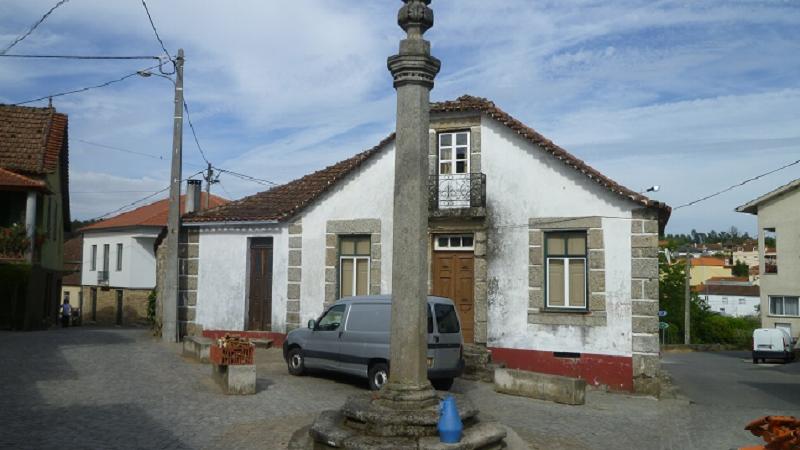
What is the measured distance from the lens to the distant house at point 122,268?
35.6 meters

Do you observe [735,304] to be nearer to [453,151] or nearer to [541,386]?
[453,151]

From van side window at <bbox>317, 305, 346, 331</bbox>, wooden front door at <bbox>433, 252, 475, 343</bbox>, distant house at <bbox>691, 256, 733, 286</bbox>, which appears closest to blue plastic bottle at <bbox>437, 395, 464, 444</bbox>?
van side window at <bbox>317, 305, 346, 331</bbox>

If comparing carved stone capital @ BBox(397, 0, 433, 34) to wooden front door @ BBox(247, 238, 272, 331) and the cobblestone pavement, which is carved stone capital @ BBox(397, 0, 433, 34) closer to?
the cobblestone pavement

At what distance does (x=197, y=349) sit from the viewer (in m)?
15.0

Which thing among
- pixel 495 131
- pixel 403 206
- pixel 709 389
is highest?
pixel 495 131

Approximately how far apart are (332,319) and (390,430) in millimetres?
6433

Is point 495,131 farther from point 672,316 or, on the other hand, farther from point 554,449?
point 672,316

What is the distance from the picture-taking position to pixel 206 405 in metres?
10.2

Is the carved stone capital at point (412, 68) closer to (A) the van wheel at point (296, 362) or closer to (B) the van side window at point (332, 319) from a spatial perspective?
(B) the van side window at point (332, 319)

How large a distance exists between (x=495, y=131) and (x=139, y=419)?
396 inches

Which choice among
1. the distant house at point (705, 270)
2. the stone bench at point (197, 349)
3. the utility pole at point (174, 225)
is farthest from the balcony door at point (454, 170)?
the distant house at point (705, 270)

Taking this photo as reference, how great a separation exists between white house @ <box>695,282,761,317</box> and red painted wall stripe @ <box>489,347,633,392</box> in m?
66.7

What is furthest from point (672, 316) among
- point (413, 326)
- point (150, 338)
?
point (413, 326)

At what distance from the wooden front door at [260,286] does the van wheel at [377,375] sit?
6670 mm
